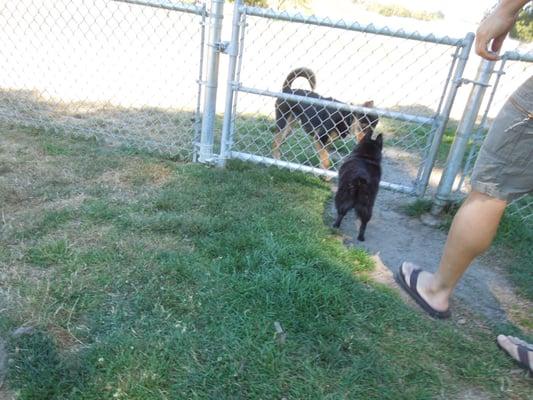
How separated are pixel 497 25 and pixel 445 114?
1.29 meters

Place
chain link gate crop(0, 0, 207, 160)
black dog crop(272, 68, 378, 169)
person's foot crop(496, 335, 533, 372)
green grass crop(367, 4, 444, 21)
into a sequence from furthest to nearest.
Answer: green grass crop(367, 4, 444, 21) < chain link gate crop(0, 0, 207, 160) < black dog crop(272, 68, 378, 169) < person's foot crop(496, 335, 533, 372)

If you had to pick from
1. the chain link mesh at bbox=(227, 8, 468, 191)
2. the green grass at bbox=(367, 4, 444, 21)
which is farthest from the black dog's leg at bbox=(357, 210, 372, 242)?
the green grass at bbox=(367, 4, 444, 21)

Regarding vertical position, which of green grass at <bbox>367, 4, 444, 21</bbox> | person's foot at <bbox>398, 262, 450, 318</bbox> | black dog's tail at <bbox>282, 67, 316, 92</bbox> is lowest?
person's foot at <bbox>398, 262, 450, 318</bbox>

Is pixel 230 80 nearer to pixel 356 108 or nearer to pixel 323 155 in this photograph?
pixel 356 108

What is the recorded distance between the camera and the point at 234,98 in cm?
362

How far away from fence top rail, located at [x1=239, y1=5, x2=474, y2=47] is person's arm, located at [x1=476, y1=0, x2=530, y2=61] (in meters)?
0.96

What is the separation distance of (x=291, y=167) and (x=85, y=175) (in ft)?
5.47

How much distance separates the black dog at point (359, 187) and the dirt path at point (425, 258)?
0.67ft

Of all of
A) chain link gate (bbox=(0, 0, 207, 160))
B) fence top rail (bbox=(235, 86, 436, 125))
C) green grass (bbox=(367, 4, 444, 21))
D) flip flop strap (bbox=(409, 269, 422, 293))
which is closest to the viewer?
flip flop strap (bbox=(409, 269, 422, 293))

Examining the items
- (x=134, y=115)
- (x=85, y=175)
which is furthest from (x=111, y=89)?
(x=85, y=175)

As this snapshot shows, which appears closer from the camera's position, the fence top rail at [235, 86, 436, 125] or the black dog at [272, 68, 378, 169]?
the fence top rail at [235, 86, 436, 125]

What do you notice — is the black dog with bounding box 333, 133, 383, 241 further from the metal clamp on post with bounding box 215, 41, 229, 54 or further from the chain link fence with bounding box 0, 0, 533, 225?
A: the metal clamp on post with bounding box 215, 41, 229, 54

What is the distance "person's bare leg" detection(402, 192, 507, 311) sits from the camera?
2.04 metres

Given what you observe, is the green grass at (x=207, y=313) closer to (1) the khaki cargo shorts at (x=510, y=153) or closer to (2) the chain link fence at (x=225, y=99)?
(1) the khaki cargo shorts at (x=510, y=153)
